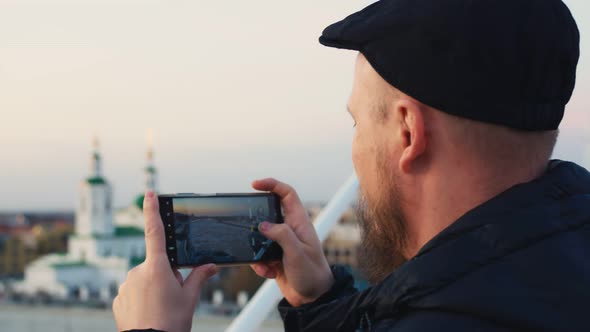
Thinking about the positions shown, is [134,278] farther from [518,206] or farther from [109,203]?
[109,203]

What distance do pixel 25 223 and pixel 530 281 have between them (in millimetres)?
45779

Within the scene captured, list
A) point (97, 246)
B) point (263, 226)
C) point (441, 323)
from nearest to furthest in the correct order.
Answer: point (441, 323)
point (263, 226)
point (97, 246)

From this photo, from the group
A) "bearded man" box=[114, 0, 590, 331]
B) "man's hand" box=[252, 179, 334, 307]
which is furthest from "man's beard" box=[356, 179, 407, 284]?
"man's hand" box=[252, 179, 334, 307]

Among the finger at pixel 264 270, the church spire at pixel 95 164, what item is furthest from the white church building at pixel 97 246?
the finger at pixel 264 270

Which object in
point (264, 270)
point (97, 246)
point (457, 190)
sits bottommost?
point (97, 246)

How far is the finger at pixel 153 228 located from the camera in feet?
2.04

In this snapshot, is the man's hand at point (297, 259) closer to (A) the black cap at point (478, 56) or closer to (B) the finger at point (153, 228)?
(B) the finger at point (153, 228)

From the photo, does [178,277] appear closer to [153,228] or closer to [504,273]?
[153,228]

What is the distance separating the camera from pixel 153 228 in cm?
64

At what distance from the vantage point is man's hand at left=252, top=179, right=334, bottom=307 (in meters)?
0.71

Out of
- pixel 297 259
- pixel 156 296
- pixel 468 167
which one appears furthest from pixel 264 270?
pixel 468 167

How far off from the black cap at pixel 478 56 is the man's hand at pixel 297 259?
231 mm

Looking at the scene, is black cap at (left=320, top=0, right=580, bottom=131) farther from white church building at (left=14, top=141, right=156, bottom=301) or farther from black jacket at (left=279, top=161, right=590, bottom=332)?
white church building at (left=14, top=141, right=156, bottom=301)

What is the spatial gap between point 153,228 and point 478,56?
258 millimetres
